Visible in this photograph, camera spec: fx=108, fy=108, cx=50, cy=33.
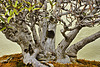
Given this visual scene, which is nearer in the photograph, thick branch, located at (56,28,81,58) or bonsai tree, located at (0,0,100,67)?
bonsai tree, located at (0,0,100,67)

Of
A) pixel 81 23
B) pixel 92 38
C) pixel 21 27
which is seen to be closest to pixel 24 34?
pixel 21 27

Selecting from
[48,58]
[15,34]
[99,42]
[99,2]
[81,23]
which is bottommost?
[99,42]

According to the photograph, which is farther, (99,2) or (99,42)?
(99,42)

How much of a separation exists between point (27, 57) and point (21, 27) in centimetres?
34

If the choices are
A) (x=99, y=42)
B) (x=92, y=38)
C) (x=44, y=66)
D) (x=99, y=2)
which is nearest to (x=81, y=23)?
(x=99, y=2)

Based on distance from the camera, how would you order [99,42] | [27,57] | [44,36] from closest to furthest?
[27,57], [44,36], [99,42]

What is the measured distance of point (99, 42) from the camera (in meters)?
2.36

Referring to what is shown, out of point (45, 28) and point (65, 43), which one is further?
point (45, 28)

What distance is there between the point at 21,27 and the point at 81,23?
0.64 m

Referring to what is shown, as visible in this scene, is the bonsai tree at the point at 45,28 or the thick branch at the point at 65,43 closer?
the bonsai tree at the point at 45,28

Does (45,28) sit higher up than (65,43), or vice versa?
(45,28)

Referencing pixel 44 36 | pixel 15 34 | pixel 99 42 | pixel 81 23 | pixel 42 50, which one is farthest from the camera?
pixel 99 42

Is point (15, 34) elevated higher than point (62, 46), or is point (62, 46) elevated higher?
point (15, 34)

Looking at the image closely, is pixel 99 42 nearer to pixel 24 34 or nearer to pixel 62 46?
pixel 62 46
